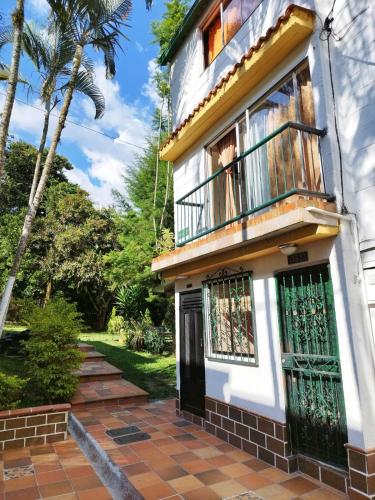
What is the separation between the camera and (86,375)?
9.23 m

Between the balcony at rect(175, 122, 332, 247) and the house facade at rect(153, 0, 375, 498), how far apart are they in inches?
1.1

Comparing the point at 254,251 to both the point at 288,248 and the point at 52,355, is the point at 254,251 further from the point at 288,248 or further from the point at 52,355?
the point at 52,355

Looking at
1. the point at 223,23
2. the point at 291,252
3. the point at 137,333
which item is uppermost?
the point at 223,23

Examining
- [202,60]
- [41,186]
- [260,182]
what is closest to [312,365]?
[260,182]

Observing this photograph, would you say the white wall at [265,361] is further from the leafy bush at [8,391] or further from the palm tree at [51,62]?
the palm tree at [51,62]

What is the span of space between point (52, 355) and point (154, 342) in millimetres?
8445

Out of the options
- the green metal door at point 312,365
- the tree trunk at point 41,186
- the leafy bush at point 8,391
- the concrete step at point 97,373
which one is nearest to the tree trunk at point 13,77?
the tree trunk at point 41,186

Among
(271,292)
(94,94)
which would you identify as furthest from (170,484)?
(94,94)

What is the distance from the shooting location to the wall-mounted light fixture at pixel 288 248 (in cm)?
423

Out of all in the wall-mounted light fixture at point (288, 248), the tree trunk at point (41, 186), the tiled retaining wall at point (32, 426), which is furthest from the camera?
the tree trunk at point (41, 186)

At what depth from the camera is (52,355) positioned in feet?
20.7

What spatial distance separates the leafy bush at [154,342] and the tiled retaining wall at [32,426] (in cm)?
884

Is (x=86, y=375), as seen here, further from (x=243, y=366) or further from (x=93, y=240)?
(x=93, y=240)

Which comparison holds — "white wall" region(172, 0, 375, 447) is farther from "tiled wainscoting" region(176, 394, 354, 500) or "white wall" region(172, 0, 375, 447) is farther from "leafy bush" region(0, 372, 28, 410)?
→ "leafy bush" region(0, 372, 28, 410)
